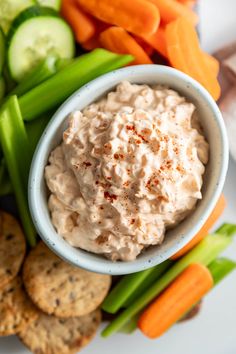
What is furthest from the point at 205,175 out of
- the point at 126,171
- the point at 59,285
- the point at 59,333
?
the point at 59,333

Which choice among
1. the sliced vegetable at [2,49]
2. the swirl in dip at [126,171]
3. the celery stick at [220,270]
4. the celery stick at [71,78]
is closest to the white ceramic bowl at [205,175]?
the swirl in dip at [126,171]

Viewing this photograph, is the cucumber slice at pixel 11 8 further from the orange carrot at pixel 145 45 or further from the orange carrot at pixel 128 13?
the orange carrot at pixel 145 45

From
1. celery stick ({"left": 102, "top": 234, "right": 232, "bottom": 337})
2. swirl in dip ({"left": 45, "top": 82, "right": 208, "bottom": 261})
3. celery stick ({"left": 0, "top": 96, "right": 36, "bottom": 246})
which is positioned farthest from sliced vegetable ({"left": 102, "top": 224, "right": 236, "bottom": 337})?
celery stick ({"left": 0, "top": 96, "right": 36, "bottom": 246})

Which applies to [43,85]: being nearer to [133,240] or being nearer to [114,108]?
[114,108]

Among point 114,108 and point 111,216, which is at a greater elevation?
point 114,108

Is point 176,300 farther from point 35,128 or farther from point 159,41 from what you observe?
point 159,41

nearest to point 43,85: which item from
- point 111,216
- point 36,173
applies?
point 36,173

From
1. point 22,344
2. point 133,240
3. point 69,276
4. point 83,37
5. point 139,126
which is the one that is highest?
point 139,126
